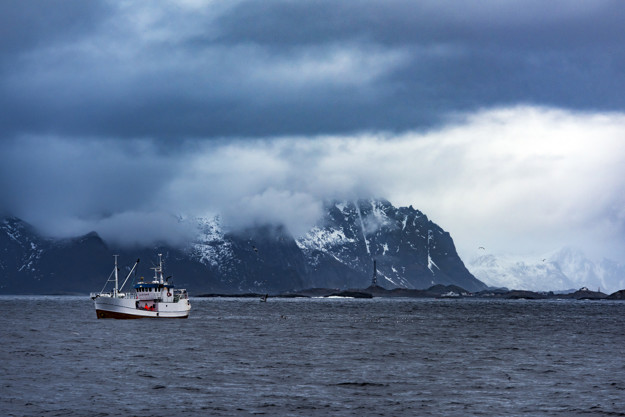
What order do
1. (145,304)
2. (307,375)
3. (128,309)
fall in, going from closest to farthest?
(307,375) < (128,309) < (145,304)

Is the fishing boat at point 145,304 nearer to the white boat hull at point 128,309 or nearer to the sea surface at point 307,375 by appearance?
A: the white boat hull at point 128,309

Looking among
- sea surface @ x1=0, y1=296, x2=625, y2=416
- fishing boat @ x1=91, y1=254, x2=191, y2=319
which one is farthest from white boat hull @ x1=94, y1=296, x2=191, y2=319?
sea surface @ x1=0, y1=296, x2=625, y2=416

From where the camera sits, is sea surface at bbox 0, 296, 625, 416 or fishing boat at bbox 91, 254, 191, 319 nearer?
sea surface at bbox 0, 296, 625, 416

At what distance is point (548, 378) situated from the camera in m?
79.8

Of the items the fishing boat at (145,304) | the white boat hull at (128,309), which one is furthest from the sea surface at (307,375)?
the fishing boat at (145,304)

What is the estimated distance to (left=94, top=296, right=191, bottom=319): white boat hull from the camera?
599 ft

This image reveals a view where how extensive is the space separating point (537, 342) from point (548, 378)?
49945mm

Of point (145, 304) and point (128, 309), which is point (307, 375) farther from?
point (145, 304)

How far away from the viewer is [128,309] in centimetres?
18250

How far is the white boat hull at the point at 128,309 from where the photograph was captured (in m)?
182

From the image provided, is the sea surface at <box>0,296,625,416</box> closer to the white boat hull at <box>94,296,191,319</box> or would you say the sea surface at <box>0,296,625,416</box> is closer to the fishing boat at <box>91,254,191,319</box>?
the white boat hull at <box>94,296,191,319</box>

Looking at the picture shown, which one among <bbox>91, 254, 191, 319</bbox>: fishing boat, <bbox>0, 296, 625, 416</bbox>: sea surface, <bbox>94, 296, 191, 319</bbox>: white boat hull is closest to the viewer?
<bbox>0, 296, 625, 416</bbox>: sea surface

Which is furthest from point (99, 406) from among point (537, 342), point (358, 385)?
point (537, 342)

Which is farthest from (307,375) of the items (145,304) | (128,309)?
(145,304)
